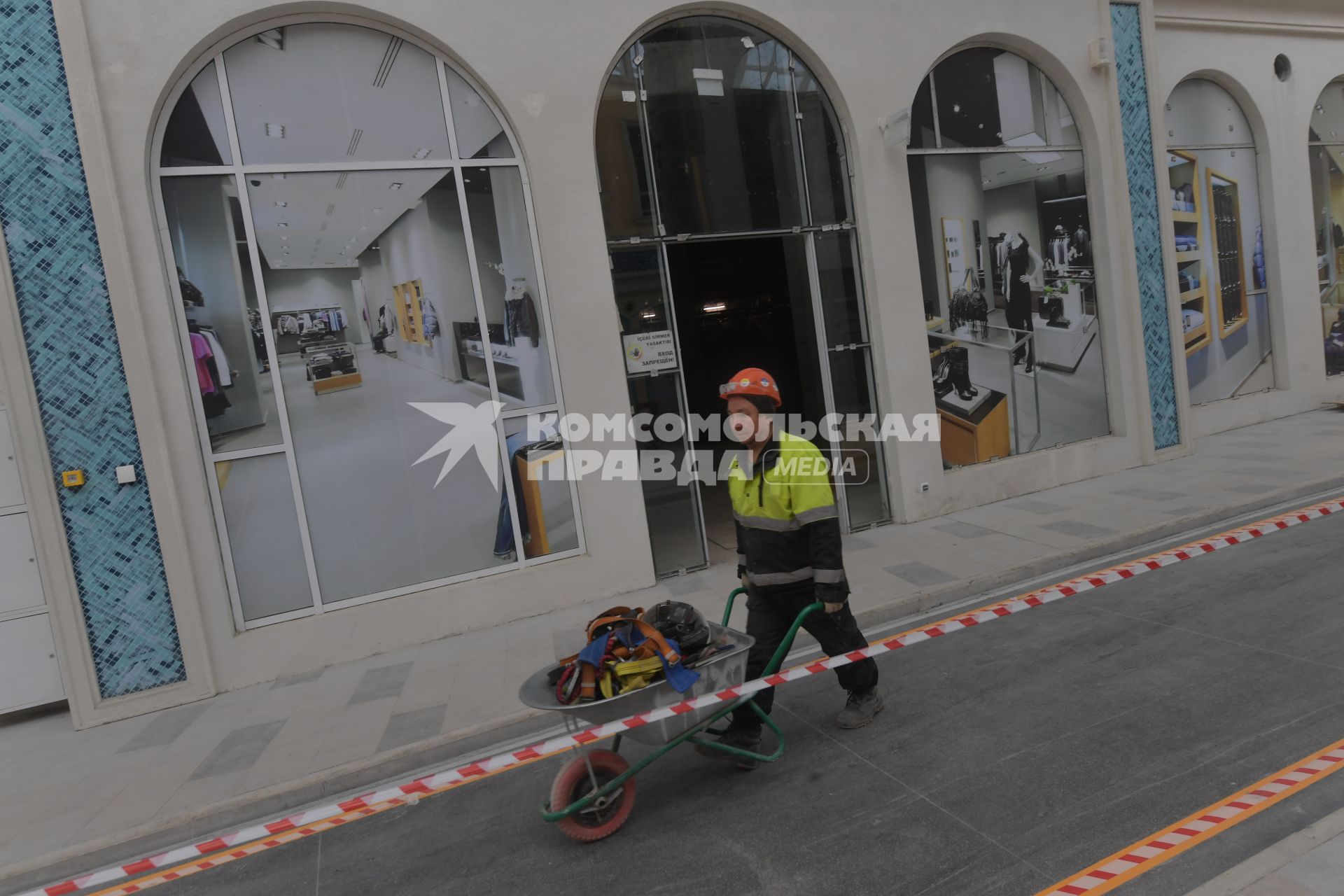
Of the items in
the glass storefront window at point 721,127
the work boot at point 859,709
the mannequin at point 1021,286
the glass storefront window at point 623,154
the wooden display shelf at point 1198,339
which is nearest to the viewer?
the work boot at point 859,709

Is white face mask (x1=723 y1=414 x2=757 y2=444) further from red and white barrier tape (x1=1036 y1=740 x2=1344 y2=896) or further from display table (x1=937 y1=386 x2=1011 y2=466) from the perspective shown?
display table (x1=937 y1=386 x2=1011 y2=466)

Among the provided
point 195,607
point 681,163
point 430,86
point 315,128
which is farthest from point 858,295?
point 195,607

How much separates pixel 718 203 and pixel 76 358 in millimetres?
6084

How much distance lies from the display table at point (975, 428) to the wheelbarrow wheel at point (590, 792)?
693 cm

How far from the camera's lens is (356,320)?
7.59 metres

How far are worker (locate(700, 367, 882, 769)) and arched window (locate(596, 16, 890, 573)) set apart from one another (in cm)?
377

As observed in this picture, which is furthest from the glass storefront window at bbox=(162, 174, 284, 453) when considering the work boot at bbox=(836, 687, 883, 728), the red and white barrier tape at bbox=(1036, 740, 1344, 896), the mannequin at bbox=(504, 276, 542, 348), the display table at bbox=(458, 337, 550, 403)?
the red and white barrier tape at bbox=(1036, 740, 1344, 896)

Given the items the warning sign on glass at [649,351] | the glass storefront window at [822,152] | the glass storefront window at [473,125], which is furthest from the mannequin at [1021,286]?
the glass storefront window at [473,125]

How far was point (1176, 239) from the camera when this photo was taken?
40.9 ft

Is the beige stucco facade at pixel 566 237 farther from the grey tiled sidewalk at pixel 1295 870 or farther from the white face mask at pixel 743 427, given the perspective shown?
the grey tiled sidewalk at pixel 1295 870

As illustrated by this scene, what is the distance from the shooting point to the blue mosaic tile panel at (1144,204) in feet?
36.0

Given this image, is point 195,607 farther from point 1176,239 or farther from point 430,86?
point 1176,239

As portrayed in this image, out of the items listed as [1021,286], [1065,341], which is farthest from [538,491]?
[1065,341]

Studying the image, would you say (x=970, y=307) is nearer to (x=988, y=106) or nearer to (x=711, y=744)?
(x=988, y=106)
